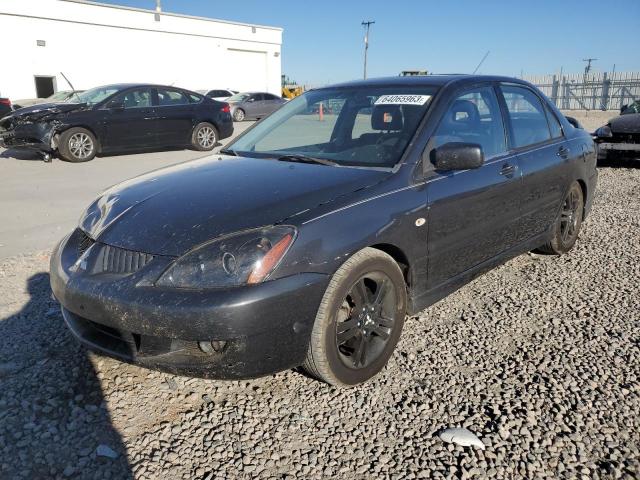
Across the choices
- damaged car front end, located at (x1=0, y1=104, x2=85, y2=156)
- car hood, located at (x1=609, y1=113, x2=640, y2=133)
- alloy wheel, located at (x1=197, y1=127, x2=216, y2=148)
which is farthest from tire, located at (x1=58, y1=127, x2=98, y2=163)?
car hood, located at (x1=609, y1=113, x2=640, y2=133)

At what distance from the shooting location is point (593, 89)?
111 feet

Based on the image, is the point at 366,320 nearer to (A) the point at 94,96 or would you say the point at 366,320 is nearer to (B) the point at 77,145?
(B) the point at 77,145

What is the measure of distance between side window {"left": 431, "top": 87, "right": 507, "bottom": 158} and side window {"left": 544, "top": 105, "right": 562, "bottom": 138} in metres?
0.91

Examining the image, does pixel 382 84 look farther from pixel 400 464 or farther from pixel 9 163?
pixel 9 163

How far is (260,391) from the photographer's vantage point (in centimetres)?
277

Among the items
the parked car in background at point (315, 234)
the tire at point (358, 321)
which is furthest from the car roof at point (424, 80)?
the tire at point (358, 321)

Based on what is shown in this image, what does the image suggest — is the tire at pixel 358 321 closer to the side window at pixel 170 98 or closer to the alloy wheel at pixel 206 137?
the side window at pixel 170 98

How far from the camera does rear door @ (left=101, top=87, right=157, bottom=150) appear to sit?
1102 centimetres

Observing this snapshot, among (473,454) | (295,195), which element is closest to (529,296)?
(473,454)

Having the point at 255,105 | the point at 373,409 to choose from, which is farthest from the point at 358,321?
the point at 255,105

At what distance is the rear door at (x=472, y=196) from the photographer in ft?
10.2

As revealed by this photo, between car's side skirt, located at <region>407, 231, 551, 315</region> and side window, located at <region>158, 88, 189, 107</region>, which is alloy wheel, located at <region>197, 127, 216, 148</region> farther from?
car's side skirt, located at <region>407, 231, 551, 315</region>

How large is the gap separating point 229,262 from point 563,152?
333 centimetres

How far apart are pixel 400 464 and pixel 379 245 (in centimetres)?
109
